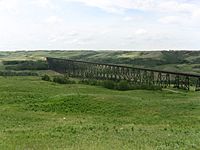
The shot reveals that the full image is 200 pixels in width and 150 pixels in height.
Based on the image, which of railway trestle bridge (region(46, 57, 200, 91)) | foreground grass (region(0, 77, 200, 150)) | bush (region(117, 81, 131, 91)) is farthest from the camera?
railway trestle bridge (region(46, 57, 200, 91))

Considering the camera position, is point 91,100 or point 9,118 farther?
point 91,100

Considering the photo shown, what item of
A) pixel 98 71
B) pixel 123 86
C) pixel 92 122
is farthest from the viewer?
pixel 98 71

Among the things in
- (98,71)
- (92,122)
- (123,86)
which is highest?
(92,122)

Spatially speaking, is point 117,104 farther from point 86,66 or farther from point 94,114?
point 86,66

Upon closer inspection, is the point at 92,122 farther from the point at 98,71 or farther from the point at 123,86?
the point at 98,71

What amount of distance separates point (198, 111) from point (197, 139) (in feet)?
83.8

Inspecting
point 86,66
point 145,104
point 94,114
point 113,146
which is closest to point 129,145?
point 113,146

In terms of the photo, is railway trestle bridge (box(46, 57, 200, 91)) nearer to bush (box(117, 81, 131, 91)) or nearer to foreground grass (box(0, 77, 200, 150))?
bush (box(117, 81, 131, 91))

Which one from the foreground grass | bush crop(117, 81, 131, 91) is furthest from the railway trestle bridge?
the foreground grass

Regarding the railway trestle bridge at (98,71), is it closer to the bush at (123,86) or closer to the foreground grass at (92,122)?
the bush at (123,86)

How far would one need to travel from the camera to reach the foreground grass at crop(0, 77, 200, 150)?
2148cm

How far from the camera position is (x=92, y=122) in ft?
123

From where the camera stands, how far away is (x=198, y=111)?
1896 inches

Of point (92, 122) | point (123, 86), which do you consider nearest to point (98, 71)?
point (123, 86)
